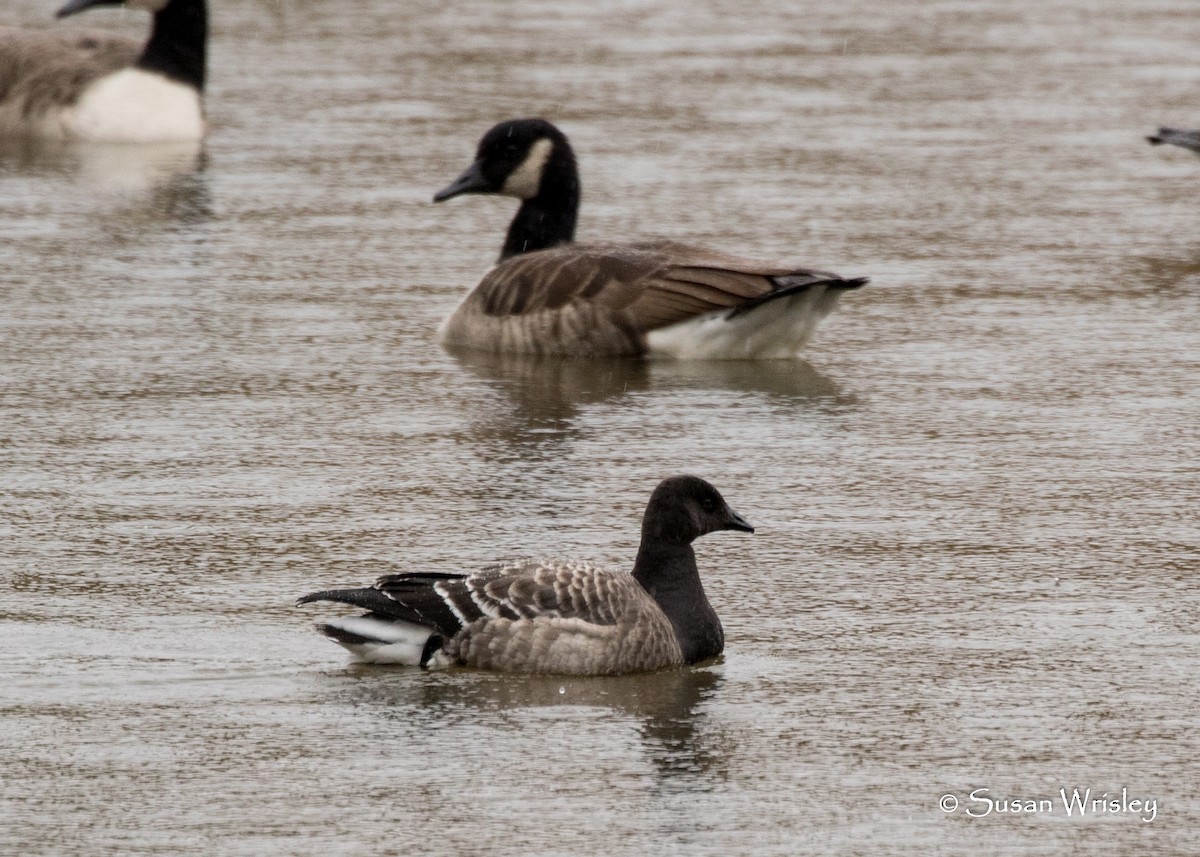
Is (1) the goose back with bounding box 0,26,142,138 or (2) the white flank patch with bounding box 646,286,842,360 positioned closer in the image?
(2) the white flank patch with bounding box 646,286,842,360

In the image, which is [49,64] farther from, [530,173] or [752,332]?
[752,332]

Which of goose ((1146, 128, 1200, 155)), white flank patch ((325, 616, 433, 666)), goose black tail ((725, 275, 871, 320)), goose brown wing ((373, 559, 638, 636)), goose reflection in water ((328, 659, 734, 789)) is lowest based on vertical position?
goose reflection in water ((328, 659, 734, 789))

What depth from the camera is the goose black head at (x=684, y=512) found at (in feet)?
25.1

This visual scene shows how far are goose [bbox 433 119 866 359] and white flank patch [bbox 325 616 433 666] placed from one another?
439cm

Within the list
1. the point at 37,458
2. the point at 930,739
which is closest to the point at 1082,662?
the point at 930,739

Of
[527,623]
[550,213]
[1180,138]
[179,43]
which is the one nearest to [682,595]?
[527,623]

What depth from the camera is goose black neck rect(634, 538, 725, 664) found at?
24.8ft

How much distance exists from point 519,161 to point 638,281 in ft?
3.96

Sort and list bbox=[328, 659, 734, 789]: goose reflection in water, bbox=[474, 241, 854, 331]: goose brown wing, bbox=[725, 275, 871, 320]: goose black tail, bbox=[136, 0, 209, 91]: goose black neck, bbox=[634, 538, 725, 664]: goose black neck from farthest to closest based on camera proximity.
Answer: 1. bbox=[136, 0, 209, 91]: goose black neck
2. bbox=[474, 241, 854, 331]: goose brown wing
3. bbox=[725, 275, 871, 320]: goose black tail
4. bbox=[634, 538, 725, 664]: goose black neck
5. bbox=[328, 659, 734, 789]: goose reflection in water

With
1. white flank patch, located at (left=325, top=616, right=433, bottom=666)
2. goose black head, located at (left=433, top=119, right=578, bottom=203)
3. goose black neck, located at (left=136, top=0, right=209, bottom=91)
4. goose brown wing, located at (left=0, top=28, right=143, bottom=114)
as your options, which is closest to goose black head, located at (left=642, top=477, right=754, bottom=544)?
white flank patch, located at (left=325, top=616, right=433, bottom=666)

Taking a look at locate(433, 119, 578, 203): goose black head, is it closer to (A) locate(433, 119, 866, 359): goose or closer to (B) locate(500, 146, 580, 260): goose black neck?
(B) locate(500, 146, 580, 260): goose black neck

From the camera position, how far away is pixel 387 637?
745cm

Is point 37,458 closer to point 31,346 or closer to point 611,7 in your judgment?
point 31,346

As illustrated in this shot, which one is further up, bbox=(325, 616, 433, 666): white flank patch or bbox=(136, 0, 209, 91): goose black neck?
bbox=(136, 0, 209, 91): goose black neck
